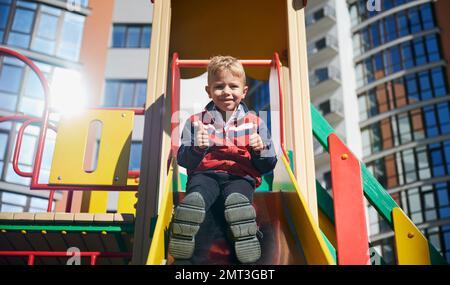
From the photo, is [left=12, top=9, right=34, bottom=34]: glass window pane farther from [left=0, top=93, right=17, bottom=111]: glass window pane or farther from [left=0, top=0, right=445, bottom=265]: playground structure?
[left=0, top=0, right=445, bottom=265]: playground structure

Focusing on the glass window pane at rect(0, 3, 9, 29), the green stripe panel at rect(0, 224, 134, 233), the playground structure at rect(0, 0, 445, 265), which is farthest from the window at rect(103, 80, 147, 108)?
the green stripe panel at rect(0, 224, 134, 233)

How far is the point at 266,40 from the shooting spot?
5449 millimetres

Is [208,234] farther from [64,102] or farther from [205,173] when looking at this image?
[64,102]

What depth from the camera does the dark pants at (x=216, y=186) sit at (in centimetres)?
325

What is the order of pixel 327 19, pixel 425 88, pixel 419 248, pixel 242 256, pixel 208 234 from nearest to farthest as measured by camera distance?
pixel 242 256
pixel 208 234
pixel 419 248
pixel 425 88
pixel 327 19

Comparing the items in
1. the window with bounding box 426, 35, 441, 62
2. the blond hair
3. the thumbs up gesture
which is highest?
the window with bounding box 426, 35, 441, 62

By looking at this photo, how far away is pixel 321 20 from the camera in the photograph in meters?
→ 30.2

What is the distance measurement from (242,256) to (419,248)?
1364 mm

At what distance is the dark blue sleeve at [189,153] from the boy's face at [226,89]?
0.36 meters

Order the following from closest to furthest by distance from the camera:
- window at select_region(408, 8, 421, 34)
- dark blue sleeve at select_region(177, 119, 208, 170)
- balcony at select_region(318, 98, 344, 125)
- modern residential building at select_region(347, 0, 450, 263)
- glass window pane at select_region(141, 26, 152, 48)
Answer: dark blue sleeve at select_region(177, 119, 208, 170) → glass window pane at select_region(141, 26, 152, 48) → modern residential building at select_region(347, 0, 450, 263) → window at select_region(408, 8, 421, 34) → balcony at select_region(318, 98, 344, 125)

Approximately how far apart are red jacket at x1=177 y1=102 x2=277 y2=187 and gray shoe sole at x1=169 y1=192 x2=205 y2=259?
0.45 m

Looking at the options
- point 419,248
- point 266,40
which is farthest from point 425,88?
point 419,248

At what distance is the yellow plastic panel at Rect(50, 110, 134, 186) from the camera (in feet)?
14.9

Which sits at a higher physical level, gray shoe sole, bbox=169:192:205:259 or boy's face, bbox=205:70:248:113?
boy's face, bbox=205:70:248:113
